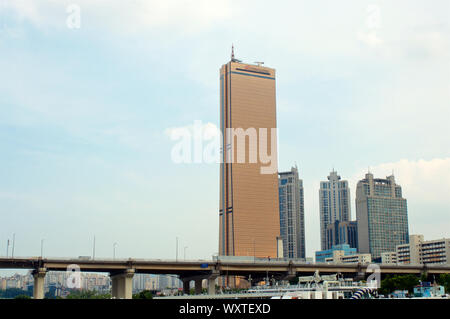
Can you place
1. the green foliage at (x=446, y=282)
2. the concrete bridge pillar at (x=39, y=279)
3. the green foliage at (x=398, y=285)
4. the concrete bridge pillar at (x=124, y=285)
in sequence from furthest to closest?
the concrete bridge pillar at (x=124, y=285) < the green foliage at (x=398, y=285) < the concrete bridge pillar at (x=39, y=279) < the green foliage at (x=446, y=282)

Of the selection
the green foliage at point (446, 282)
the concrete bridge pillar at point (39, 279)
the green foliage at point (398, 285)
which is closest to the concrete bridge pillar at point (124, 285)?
the concrete bridge pillar at point (39, 279)

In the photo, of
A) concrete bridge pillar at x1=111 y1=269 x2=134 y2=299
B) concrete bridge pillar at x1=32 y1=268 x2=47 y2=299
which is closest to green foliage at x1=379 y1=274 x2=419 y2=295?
concrete bridge pillar at x1=111 y1=269 x2=134 y2=299

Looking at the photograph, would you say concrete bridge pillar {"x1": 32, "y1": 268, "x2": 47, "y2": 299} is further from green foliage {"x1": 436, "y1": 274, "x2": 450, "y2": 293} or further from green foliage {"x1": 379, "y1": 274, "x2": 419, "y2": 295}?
green foliage {"x1": 436, "y1": 274, "x2": 450, "y2": 293}

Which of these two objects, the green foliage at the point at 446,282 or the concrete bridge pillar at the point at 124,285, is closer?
the green foliage at the point at 446,282

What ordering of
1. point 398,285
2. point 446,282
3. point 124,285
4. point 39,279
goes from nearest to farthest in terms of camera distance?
point 446,282 → point 39,279 → point 398,285 → point 124,285

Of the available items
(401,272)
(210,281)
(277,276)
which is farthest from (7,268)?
(401,272)

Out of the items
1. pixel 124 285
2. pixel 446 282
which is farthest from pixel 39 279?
pixel 446 282

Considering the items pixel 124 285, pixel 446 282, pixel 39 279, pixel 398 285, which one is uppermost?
pixel 39 279

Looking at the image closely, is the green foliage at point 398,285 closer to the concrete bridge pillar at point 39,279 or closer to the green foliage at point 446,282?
the green foliage at point 446,282

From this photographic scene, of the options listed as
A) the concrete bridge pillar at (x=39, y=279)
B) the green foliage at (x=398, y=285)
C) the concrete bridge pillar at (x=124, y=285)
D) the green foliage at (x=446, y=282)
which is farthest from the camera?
the concrete bridge pillar at (x=124, y=285)

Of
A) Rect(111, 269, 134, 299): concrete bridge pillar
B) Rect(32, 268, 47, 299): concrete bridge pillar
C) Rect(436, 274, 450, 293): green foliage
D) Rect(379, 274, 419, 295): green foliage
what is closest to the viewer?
Rect(436, 274, 450, 293): green foliage

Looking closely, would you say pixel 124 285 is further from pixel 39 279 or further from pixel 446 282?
pixel 446 282
